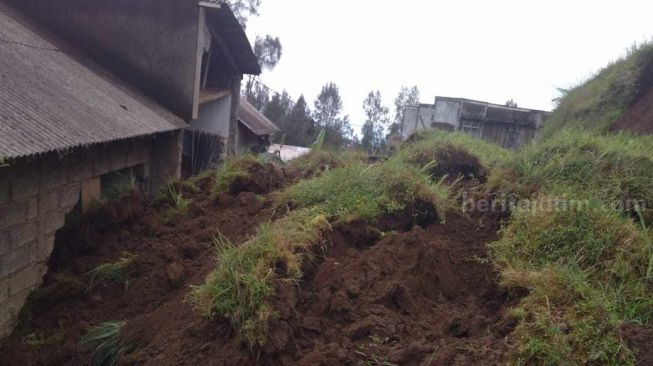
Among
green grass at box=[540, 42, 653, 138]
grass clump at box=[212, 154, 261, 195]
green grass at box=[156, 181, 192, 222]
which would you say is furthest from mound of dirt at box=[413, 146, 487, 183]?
green grass at box=[156, 181, 192, 222]

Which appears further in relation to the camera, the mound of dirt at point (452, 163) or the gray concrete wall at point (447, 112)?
the gray concrete wall at point (447, 112)

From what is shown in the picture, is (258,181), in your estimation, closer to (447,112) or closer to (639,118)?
(639,118)

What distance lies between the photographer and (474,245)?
4945 mm

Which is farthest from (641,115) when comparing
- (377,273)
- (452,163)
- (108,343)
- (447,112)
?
(447,112)

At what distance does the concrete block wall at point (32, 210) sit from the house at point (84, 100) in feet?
0.04

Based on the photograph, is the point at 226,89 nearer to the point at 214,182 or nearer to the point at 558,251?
the point at 214,182

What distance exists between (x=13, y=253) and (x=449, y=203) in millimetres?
4266

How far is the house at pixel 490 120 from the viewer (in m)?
17.8

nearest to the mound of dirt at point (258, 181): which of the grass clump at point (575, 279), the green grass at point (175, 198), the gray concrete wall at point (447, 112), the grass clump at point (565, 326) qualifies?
the green grass at point (175, 198)

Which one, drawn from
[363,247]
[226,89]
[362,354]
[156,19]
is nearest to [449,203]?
[363,247]

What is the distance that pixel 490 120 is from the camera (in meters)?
18.0

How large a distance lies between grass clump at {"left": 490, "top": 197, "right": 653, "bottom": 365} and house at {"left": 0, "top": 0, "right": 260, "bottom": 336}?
3888 mm

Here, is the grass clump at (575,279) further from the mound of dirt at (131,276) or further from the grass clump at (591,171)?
the mound of dirt at (131,276)

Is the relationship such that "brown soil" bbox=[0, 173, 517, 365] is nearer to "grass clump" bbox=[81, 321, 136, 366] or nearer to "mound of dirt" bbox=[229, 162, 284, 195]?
"grass clump" bbox=[81, 321, 136, 366]
